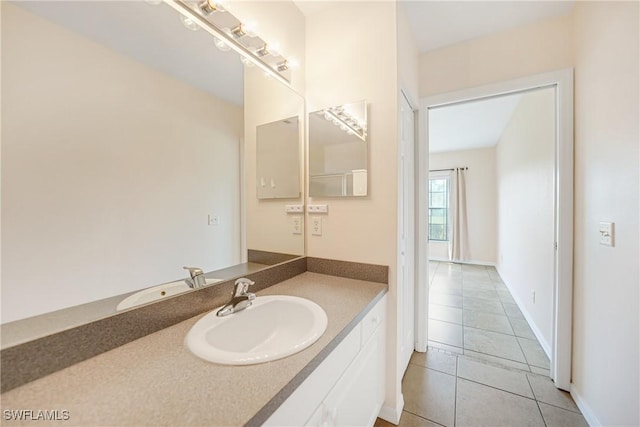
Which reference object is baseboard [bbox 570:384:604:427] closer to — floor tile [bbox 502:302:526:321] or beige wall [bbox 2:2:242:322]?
floor tile [bbox 502:302:526:321]

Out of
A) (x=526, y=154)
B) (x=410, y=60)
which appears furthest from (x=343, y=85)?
(x=526, y=154)

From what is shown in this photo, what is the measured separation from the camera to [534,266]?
249 cm

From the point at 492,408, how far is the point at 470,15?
99.2 inches

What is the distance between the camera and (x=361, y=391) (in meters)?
1.08

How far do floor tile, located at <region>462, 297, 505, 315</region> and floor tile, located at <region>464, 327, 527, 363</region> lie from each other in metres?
0.59

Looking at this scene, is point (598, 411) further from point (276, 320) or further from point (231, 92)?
point (231, 92)

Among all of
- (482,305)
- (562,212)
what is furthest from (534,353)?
(562,212)

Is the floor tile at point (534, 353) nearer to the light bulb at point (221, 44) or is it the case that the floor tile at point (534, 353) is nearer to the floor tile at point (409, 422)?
the floor tile at point (409, 422)

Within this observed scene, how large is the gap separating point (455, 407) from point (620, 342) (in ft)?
2.95

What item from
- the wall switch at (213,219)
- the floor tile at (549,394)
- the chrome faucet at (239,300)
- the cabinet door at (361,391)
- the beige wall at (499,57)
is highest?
the beige wall at (499,57)

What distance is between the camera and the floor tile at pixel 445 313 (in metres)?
2.65

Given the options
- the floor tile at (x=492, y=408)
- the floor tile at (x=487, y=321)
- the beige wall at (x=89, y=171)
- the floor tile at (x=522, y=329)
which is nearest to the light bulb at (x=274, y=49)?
the beige wall at (x=89, y=171)

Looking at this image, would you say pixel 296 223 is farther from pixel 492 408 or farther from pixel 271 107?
pixel 492 408

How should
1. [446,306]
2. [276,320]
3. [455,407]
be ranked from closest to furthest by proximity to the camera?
[276,320]
[455,407]
[446,306]
